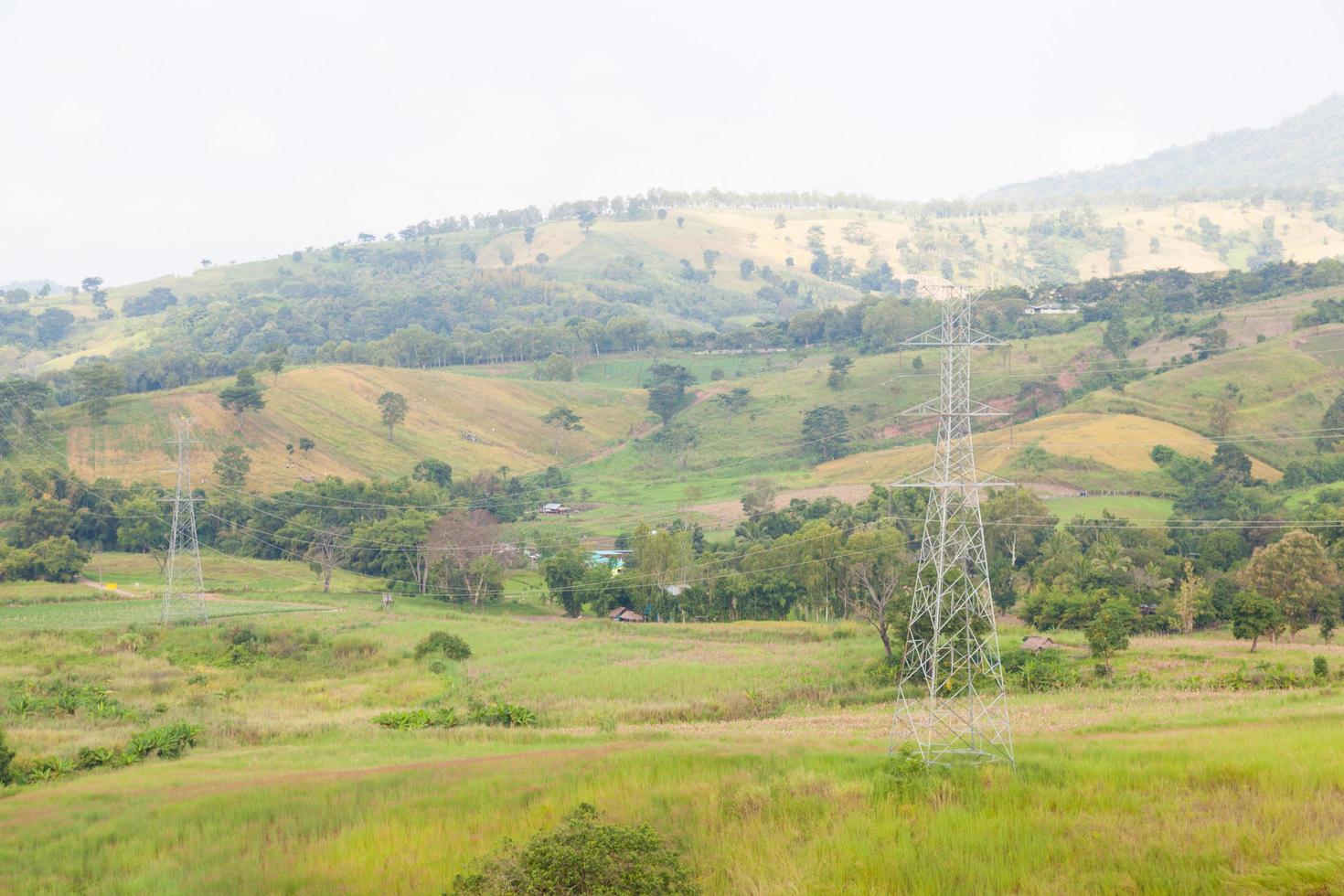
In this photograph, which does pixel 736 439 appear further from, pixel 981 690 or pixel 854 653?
pixel 981 690

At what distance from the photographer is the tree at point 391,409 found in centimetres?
11681

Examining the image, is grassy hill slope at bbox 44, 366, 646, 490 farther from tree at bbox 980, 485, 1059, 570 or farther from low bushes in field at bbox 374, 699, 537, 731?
low bushes in field at bbox 374, 699, 537, 731

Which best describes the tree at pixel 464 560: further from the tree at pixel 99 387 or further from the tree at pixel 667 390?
the tree at pixel 667 390

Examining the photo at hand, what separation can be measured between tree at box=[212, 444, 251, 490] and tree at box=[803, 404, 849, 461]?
54863 mm

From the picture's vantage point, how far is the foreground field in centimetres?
1619

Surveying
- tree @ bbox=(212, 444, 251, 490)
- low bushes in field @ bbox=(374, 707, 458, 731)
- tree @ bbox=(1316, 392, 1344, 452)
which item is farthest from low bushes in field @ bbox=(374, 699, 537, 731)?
tree @ bbox=(1316, 392, 1344, 452)

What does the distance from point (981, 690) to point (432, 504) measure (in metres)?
55.8

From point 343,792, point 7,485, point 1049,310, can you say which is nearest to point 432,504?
point 7,485

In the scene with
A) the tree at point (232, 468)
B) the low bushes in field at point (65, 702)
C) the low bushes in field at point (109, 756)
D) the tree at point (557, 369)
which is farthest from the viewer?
the tree at point (557, 369)

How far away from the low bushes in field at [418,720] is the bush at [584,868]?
62.2ft

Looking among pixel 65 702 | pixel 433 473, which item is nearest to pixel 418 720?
pixel 65 702

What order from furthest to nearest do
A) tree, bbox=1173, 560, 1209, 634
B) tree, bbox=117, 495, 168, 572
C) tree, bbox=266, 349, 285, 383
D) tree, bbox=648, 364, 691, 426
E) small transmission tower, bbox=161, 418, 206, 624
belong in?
tree, bbox=648, 364, 691, 426 → tree, bbox=266, 349, 285, 383 → tree, bbox=117, 495, 168, 572 → small transmission tower, bbox=161, 418, 206, 624 → tree, bbox=1173, 560, 1209, 634

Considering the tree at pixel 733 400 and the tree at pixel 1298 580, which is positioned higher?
the tree at pixel 733 400

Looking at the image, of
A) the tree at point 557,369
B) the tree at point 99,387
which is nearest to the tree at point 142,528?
the tree at point 99,387
